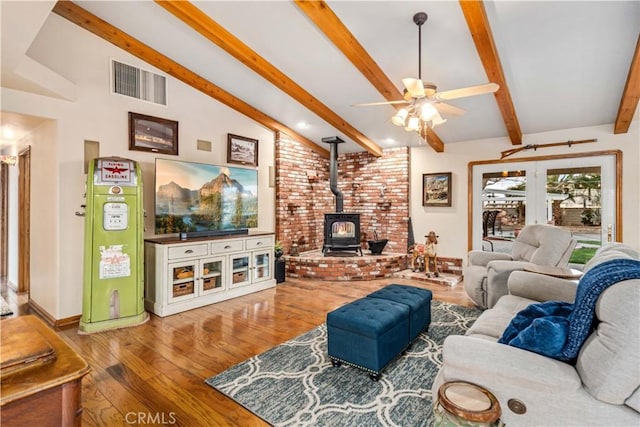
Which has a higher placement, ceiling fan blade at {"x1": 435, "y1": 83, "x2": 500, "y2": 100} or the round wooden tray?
ceiling fan blade at {"x1": 435, "y1": 83, "x2": 500, "y2": 100}

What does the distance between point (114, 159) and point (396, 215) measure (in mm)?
4891

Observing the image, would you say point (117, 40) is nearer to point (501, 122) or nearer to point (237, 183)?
point (237, 183)

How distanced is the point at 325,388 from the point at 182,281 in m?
2.44

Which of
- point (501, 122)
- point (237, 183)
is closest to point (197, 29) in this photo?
point (237, 183)

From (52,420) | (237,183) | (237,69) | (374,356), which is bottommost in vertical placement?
(374,356)

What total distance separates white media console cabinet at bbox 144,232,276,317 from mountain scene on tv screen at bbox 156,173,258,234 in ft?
0.77

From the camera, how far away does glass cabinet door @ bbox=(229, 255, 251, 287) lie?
15.1 ft

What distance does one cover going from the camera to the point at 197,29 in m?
3.41

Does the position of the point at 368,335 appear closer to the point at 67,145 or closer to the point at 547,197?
the point at 67,145

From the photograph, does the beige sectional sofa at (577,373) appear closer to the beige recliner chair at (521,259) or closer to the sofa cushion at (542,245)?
the beige recliner chair at (521,259)

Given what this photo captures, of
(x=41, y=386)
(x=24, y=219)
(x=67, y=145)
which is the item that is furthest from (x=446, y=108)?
(x=24, y=219)

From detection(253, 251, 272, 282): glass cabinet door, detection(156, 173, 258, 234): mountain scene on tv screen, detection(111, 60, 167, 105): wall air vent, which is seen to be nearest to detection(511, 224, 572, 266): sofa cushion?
detection(253, 251, 272, 282): glass cabinet door

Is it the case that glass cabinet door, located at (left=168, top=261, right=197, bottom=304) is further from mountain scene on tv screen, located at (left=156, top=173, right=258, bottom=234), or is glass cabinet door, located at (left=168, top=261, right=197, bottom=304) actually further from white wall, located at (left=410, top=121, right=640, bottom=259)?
white wall, located at (left=410, top=121, right=640, bottom=259)

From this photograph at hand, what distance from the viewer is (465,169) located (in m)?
5.90
